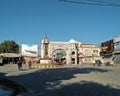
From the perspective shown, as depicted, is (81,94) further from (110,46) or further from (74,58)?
(74,58)

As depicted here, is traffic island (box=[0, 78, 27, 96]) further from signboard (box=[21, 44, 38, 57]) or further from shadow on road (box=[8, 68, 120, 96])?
signboard (box=[21, 44, 38, 57])

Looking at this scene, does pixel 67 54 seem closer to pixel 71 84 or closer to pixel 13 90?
pixel 71 84

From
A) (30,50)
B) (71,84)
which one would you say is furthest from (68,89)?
(30,50)

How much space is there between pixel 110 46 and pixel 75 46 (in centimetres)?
4002

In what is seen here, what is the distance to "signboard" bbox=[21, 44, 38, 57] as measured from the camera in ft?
355


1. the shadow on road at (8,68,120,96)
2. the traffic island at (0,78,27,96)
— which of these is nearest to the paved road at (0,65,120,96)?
the shadow on road at (8,68,120,96)

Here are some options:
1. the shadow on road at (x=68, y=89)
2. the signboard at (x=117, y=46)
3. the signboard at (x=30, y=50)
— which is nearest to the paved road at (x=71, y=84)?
the shadow on road at (x=68, y=89)

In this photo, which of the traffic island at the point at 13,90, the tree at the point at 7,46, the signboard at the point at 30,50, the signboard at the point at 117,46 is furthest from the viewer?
the tree at the point at 7,46

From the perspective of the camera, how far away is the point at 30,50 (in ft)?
357

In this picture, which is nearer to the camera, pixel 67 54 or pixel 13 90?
pixel 13 90

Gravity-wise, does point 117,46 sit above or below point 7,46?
below

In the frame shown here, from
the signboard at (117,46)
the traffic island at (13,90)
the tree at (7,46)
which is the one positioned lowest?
the traffic island at (13,90)

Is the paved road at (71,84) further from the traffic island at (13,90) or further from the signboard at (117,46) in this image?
the signboard at (117,46)

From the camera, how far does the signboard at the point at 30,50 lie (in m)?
108
